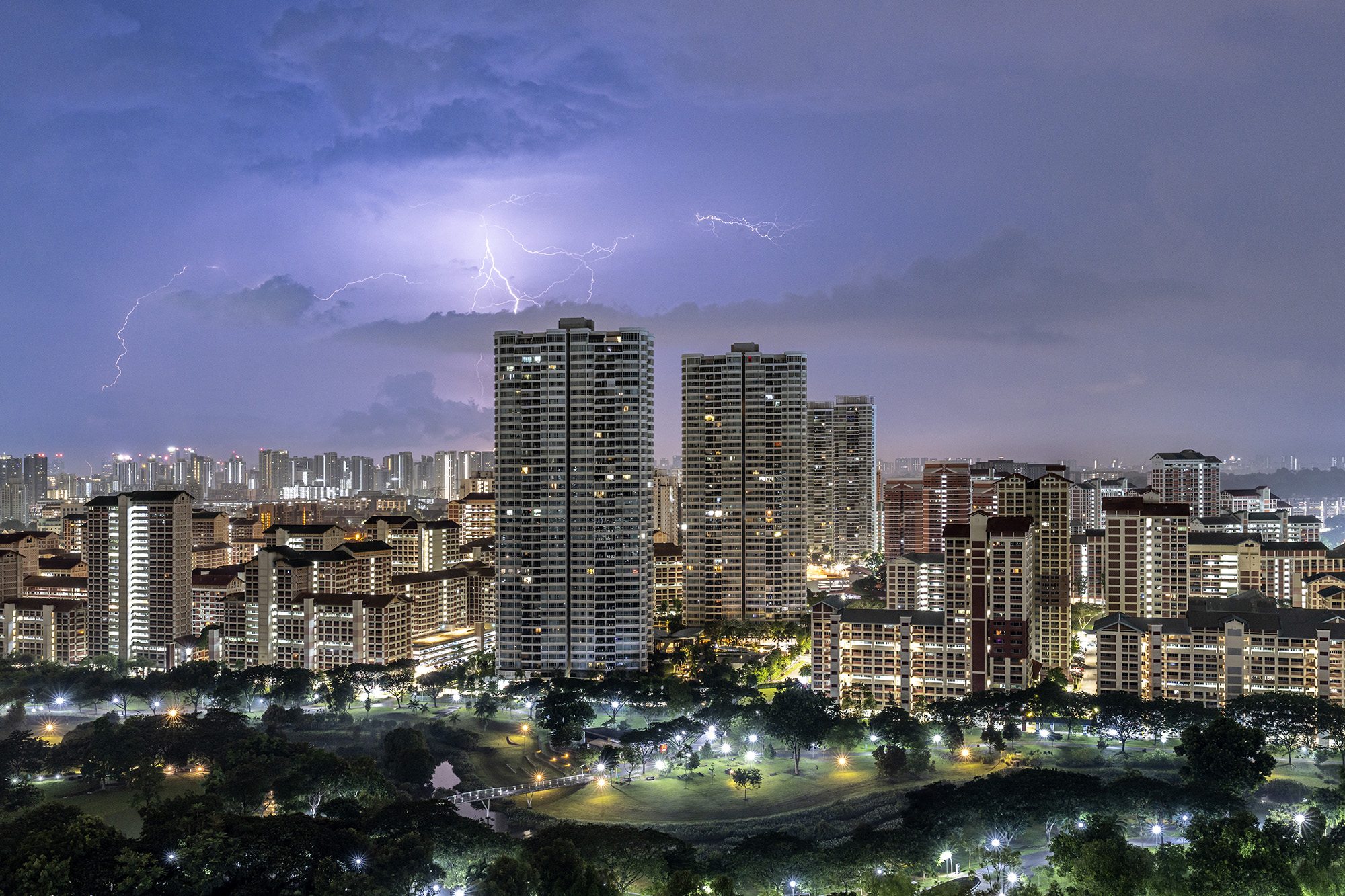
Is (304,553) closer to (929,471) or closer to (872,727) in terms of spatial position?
(872,727)

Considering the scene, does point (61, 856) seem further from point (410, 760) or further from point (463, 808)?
point (410, 760)

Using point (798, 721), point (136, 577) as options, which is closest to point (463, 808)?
point (798, 721)

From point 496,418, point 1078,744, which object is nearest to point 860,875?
point 1078,744

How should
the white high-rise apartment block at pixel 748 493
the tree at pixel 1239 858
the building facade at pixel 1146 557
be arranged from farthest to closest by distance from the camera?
the white high-rise apartment block at pixel 748 493
the building facade at pixel 1146 557
the tree at pixel 1239 858

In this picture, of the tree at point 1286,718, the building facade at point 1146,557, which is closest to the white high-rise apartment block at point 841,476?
the building facade at point 1146,557

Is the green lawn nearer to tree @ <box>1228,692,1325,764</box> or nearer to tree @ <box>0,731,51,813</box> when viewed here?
tree @ <box>0,731,51,813</box>

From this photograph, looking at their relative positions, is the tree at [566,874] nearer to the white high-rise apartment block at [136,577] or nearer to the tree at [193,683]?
the tree at [193,683]
